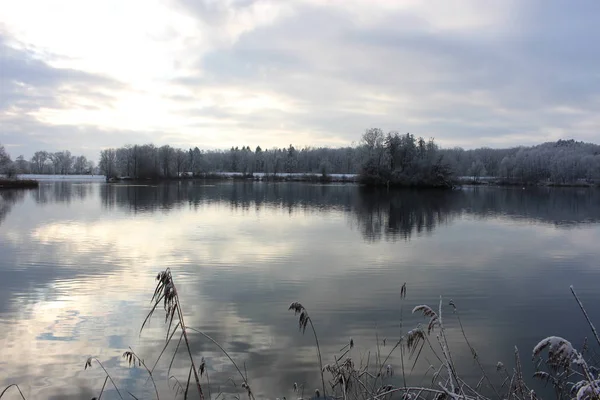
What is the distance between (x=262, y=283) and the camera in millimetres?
11844

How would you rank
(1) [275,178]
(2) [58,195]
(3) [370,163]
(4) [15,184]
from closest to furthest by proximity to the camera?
(2) [58,195] < (4) [15,184] < (3) [370,163] < (1) [275,178]

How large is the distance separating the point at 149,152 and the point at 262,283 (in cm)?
10571

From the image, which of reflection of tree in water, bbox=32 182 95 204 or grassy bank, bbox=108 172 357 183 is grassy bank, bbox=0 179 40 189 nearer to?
reflection of tree in water, bbox=32 182 95 204

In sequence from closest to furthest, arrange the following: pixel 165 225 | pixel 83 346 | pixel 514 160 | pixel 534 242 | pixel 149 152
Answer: pixel 83 346 < pixel 534 242 < pixel 165 225 < pixel 149 152 < pixel 514 160

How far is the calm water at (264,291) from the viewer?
23.6 ft

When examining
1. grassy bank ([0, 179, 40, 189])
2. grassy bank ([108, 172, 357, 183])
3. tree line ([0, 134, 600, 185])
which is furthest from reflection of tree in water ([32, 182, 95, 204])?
grassy bank ([108, 172, 357, 183])

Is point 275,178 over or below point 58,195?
over

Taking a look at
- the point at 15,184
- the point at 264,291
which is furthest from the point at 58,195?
the point at 264,291

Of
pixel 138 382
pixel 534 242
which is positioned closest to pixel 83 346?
pixel 138 382

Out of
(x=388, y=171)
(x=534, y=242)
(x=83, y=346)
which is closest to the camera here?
(x=83, y=346)

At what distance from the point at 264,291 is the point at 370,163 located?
223 ft

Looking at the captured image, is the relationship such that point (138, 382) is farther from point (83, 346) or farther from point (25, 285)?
point (25, 285)

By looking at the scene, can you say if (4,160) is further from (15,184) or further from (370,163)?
(370,163)

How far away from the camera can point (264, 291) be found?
1109cm
